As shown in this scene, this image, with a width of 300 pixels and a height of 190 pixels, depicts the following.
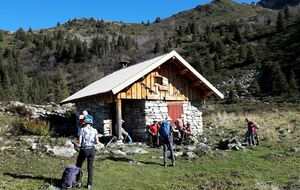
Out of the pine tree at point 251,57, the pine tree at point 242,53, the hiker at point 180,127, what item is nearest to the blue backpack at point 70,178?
the hiker at point 180,127

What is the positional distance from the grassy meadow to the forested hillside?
3463 centimetres

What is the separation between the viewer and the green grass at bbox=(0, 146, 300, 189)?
476 inches

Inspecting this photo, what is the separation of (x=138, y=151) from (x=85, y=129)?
6571 millimetres

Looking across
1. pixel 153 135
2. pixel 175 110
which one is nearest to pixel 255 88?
pixel 175 110

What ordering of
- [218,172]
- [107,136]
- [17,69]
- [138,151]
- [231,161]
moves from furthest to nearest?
1. [17,69]
2. [107,136]
3. [138,151]
4. [231,161]
5. [218,172]

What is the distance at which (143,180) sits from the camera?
1272cm

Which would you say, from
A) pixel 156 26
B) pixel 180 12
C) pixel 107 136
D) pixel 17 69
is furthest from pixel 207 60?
pixel 180 12

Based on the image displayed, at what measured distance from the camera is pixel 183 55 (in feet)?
255

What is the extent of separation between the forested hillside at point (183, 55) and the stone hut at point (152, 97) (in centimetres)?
2769

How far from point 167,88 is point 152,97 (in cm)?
114

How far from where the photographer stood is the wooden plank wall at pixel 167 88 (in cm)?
2198

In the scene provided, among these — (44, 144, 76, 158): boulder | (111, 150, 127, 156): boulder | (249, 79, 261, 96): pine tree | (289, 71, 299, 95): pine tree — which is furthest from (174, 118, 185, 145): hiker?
(249, 79, 261, 96): pine tree

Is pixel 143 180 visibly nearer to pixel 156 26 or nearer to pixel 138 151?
pixel 138 151

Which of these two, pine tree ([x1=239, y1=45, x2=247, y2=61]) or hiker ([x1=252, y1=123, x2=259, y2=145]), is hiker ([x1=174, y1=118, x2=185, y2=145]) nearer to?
hiker ([x1=252, y1=123, x2=259, y2=145])
